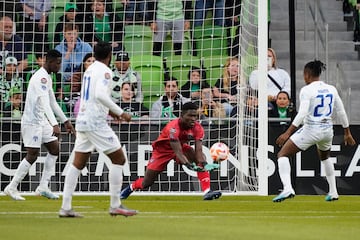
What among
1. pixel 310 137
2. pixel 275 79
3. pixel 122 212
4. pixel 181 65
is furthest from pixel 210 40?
pixel 122 212

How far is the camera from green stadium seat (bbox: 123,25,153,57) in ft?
74.0

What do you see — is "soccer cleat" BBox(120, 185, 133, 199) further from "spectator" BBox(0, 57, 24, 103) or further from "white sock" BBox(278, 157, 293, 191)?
"spectator" BBox(0, 57, 24, 103)

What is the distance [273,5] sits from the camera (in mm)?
27125

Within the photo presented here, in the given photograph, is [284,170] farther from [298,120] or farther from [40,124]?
[40,124]

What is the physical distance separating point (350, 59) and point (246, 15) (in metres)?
5.52

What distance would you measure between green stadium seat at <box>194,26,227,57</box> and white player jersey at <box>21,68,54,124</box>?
5123mm

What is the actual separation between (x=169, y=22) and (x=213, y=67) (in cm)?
149

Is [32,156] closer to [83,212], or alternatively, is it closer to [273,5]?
[83,212]

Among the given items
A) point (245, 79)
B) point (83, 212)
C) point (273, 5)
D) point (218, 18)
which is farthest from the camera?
point (273, 5)

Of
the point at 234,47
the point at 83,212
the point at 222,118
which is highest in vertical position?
the point at 234,47

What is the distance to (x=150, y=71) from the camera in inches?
880

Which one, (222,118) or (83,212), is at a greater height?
(222,118)

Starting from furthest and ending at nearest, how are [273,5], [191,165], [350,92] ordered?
1. [273,5]
2. [350,92]
3. [191,165]

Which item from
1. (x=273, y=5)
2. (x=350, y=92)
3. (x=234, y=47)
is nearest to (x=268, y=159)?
(x=234, y=47)
